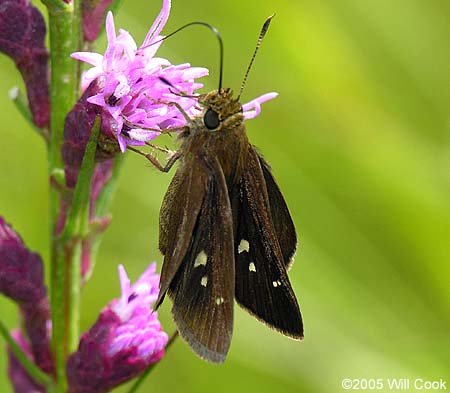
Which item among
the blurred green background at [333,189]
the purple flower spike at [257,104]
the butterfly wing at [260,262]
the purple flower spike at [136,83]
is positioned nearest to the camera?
the purple flower spike at [136,83]

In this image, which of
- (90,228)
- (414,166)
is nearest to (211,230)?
(90,228)

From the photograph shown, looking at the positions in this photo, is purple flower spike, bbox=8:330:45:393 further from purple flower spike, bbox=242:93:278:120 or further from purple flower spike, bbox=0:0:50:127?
purple flower spike, bbox=242:93:278:120

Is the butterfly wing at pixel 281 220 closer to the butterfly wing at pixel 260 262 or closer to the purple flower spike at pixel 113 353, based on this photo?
the butterfly wing at pixel 260 262

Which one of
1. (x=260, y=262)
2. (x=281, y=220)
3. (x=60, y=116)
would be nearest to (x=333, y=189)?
(x=281, y=220)

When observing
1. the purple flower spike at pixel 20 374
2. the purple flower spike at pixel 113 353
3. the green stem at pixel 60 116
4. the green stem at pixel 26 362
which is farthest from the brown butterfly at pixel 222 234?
the purple flower spike at pixel 20 374

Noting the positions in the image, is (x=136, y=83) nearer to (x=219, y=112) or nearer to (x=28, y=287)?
(x=219, y=112)

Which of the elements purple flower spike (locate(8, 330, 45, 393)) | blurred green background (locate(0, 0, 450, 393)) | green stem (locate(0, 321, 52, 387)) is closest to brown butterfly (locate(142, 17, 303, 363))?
green stem (locate(0, 321, 52, 387))
